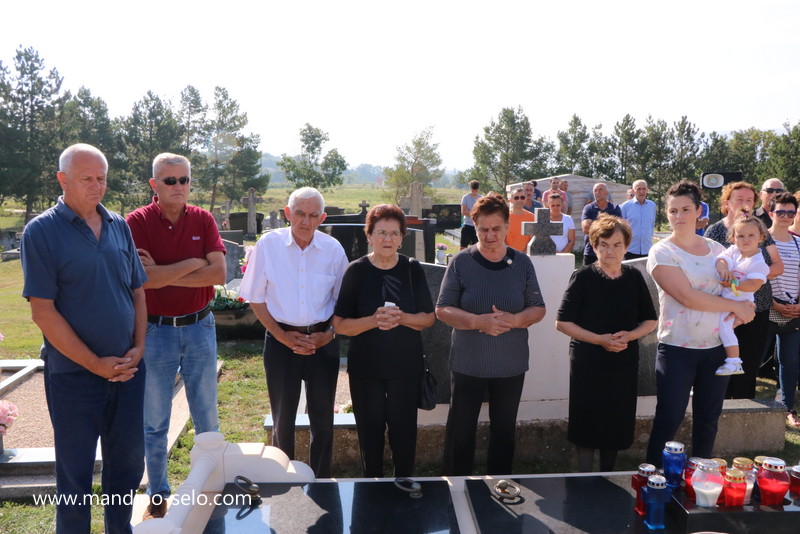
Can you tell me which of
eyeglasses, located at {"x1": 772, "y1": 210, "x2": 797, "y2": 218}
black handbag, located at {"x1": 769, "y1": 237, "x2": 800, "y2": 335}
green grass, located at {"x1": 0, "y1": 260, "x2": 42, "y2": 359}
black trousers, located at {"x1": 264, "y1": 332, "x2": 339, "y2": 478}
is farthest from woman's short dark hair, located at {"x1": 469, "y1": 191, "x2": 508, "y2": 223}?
green grass, located at {"x1": 0, "y1": 260, "x2": 42, "y2": 359}

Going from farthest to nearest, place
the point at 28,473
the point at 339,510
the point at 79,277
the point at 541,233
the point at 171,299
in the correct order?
the point at 541,233
the point at 28,473
the point at 171,299
the point at 79,277
the point at 339,510

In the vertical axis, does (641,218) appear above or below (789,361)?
above

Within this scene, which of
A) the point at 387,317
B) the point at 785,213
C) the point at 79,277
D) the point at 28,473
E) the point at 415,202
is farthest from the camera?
the point at 415,202

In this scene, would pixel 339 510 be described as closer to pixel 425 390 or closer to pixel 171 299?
pixel 425 390

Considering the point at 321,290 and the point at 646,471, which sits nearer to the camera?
the point at 646,471

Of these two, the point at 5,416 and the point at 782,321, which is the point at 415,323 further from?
the point at 782,321

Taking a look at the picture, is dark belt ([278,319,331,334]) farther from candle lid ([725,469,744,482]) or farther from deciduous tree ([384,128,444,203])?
deciduous tree ([384,128,444,203])

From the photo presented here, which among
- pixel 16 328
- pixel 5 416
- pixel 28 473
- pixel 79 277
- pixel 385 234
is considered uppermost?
pixel 385 234

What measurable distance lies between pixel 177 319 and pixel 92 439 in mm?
816

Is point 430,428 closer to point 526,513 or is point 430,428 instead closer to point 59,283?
point 526,513

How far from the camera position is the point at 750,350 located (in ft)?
16.3

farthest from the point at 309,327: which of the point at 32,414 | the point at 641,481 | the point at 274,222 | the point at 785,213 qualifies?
the point at 274,222

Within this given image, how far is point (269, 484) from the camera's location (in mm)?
2645

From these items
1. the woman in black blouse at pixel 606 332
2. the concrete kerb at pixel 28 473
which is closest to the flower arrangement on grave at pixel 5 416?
the concrete kerb at pixel 28 473
